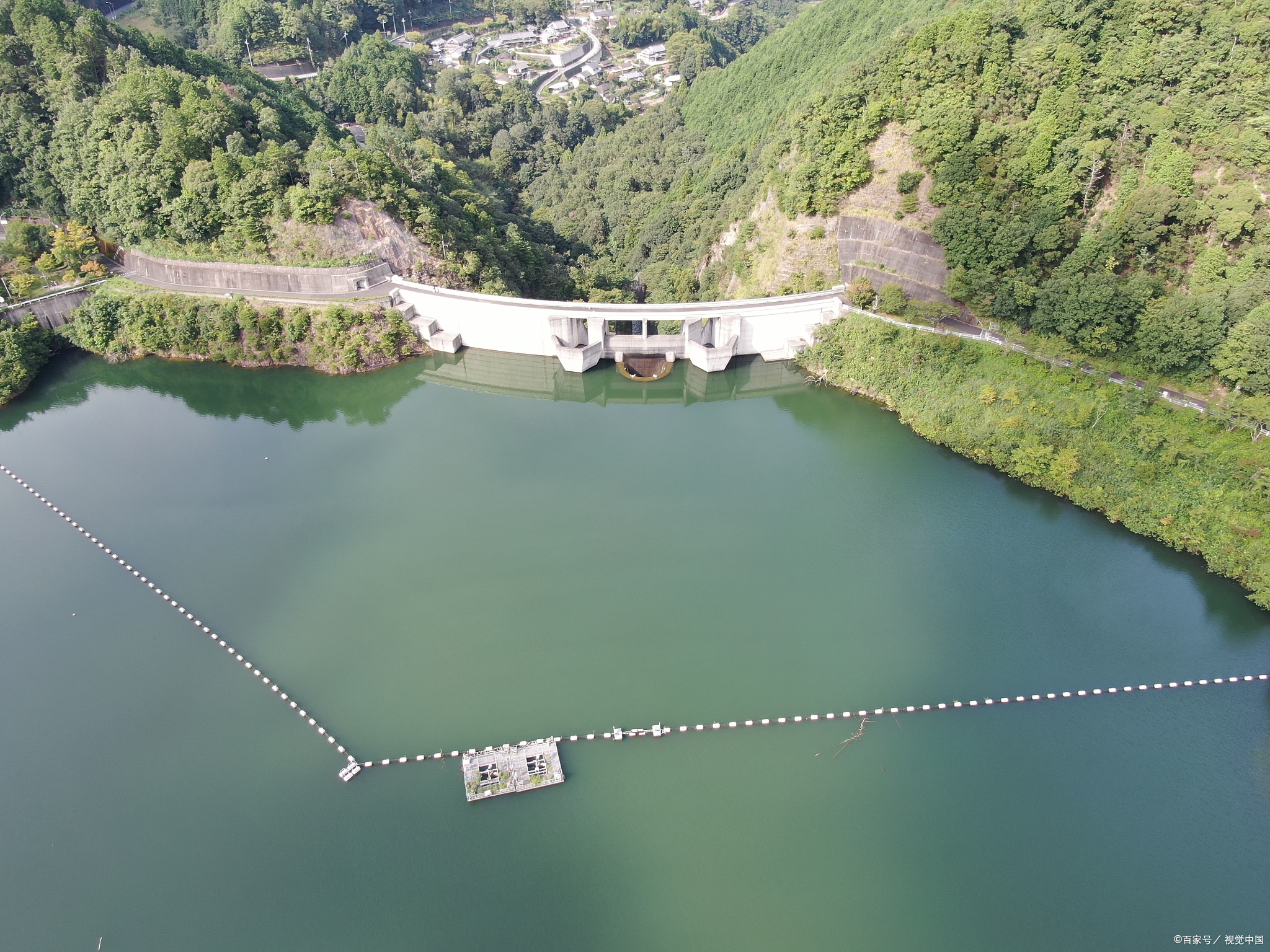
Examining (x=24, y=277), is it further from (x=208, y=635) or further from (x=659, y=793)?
(x=659, y=793)

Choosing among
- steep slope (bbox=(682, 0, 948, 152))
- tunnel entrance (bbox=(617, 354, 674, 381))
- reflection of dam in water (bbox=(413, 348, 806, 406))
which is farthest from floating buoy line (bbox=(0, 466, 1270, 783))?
steep slope (bbox=(682, 0, 948, 152))

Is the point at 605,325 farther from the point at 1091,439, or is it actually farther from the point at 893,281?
the point at 1091,439

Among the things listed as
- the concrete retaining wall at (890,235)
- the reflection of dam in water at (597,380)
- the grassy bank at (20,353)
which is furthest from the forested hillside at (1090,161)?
the grassy bank at (20,353)

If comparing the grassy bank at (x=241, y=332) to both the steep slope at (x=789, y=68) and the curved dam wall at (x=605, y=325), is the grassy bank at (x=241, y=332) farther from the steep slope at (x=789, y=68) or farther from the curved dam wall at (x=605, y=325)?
the steep slope at (x=789, y=68)

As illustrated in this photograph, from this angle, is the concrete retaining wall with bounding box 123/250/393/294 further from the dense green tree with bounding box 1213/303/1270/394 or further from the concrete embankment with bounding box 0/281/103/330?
the dense green tree with bounding box 1213/303/1270/394

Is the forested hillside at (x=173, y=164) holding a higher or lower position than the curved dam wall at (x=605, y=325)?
higher

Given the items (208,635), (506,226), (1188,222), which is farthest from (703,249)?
(208,635)
